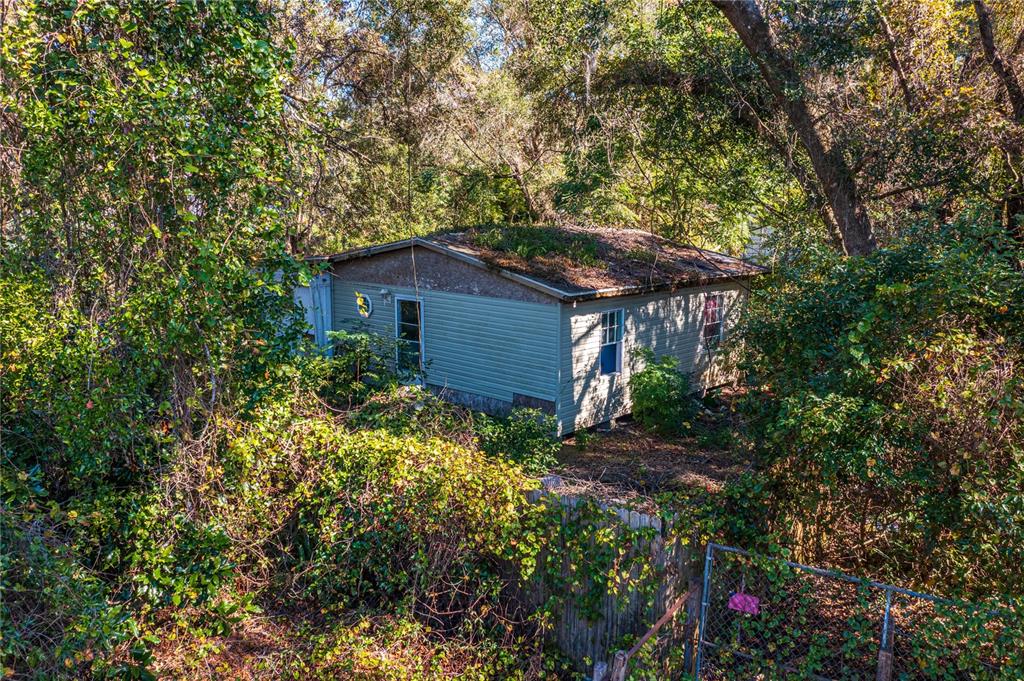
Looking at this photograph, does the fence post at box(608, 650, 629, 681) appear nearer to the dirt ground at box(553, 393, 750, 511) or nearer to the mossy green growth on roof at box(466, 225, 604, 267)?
the dirt ground at box(553, 393, 750, 511)

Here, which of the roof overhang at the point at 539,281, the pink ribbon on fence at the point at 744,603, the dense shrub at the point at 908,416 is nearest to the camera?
the dense shrub at the point at 908,416

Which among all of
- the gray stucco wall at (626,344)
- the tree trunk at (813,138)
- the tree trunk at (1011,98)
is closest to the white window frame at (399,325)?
the gray stucco wall at (626,344)

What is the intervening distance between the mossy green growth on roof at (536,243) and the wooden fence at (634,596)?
25.2ft

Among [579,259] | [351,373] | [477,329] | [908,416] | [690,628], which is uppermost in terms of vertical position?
[579,259]

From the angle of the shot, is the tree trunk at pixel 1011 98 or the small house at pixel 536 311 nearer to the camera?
the tree trunk at pixel 1011 98

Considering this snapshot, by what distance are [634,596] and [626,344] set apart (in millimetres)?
7657

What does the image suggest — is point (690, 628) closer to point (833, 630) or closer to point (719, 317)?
point (833, 630)

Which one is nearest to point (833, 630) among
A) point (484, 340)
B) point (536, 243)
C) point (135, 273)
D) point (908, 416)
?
point (908, 416)

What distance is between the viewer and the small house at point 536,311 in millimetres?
11719

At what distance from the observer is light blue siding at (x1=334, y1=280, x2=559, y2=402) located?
1168 cm

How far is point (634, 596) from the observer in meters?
5.53

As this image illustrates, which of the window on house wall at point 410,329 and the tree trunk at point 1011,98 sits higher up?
the tree trunk at point 1011,98

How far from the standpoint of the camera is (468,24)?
1900 centimetres

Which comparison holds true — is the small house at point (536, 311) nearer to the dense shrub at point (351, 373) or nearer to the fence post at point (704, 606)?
the dense shrub at point (351, 373)
